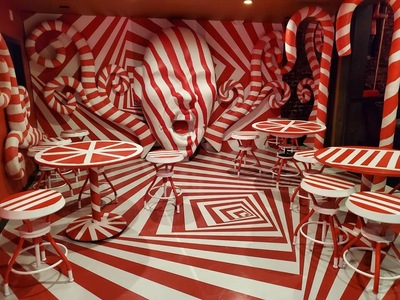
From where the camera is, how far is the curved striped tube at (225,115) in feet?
19.4

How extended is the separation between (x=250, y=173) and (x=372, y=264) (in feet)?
8.45

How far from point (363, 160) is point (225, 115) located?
3.70 metres

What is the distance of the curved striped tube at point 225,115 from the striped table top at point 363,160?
3.23 metres

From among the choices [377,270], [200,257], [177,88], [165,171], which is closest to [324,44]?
[177,88]

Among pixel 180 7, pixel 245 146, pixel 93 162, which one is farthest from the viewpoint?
pixel 245 146

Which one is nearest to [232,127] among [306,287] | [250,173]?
[250,173]

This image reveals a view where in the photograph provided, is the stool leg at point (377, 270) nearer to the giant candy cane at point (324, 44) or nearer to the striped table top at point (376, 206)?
the striped table top at point (376, 206)

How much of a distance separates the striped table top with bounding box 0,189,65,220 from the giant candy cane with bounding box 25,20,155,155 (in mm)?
2942

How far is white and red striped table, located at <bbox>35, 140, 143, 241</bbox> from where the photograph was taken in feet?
8.38

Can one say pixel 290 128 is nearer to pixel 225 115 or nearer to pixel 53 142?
pixel 225 115

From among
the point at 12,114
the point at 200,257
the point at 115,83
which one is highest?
the point at 115,83

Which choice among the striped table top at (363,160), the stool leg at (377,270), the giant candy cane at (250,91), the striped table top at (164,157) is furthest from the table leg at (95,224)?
the giant candy cane at (250,91)

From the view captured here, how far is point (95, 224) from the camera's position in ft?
10.1

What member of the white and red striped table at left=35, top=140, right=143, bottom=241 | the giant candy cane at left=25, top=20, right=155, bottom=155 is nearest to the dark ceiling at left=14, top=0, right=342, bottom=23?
the giant candy cane at left=25, top=20, right=155, bottom=155
